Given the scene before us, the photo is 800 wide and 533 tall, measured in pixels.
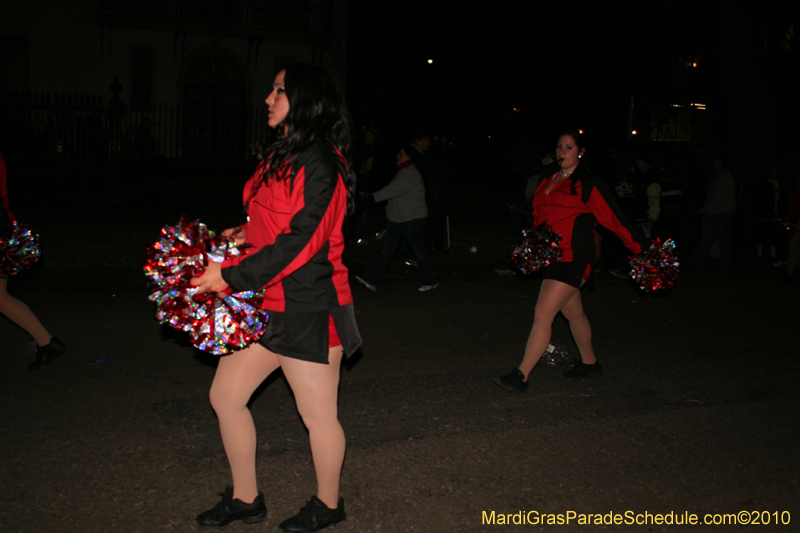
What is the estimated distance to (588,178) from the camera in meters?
4.84

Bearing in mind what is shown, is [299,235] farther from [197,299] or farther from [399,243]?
[399,243]

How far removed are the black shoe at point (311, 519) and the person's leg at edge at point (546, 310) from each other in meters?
2.25

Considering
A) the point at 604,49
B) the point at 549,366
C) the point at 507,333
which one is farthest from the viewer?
the point at 604,49

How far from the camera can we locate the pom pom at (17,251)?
471cm

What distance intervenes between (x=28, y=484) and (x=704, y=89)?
29.2 meters

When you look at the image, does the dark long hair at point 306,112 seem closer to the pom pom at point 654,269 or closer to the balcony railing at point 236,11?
the pom pom at point 654,269

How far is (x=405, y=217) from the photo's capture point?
337 inches

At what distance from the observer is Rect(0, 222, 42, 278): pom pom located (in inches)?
186

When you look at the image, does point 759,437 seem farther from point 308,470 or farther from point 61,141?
point 61,141

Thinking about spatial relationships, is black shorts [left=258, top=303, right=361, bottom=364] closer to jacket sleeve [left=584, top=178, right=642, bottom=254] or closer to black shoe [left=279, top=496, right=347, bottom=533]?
black shoe [left=279, top=496, right=347, bottom=533]

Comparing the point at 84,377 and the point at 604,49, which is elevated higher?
the point at 604,49

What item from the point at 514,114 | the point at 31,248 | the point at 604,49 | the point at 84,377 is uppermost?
the point at 604,49

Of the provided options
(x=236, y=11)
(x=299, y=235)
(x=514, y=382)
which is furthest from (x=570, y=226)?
(x=236, y=11)

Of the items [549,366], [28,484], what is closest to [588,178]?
[549,366]
